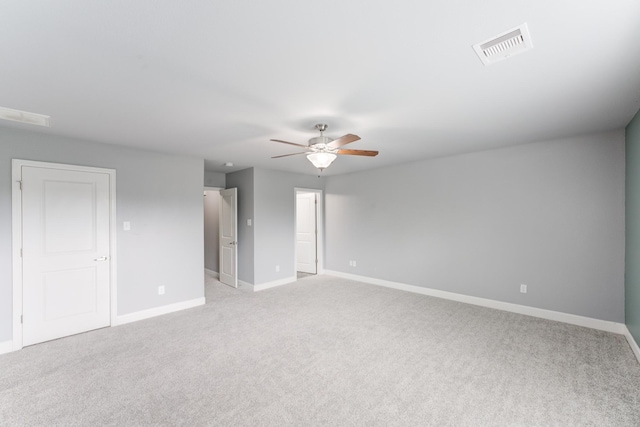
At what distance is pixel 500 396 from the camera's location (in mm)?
2197

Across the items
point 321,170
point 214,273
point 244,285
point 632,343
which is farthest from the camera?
point 214,273

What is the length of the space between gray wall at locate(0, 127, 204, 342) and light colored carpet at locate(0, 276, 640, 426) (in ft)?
1.81

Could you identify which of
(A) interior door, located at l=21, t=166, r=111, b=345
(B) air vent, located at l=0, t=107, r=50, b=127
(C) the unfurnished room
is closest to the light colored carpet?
(C) the unfurnished room

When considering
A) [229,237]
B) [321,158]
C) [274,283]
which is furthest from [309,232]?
[321,158]

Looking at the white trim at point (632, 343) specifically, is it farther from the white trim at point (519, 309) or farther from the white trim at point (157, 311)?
the white trim at point (157, 311)

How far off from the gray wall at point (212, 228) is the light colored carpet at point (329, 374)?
2.95 metres

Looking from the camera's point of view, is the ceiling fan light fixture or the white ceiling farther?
the ceiling fan light fixture

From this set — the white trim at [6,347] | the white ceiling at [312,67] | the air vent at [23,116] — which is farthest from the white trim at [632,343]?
the white trim at [6,347]

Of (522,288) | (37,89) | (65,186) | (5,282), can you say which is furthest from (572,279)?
(5,282)

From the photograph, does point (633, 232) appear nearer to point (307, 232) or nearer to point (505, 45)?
point (505, 45)

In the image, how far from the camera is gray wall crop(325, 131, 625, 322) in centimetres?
338

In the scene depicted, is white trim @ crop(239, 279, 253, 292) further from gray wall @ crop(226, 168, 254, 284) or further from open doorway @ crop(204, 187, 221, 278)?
open doorway @ crop(204, 187, 221, 278)

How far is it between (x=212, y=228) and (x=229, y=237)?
1437 mm

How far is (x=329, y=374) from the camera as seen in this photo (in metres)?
2.51
